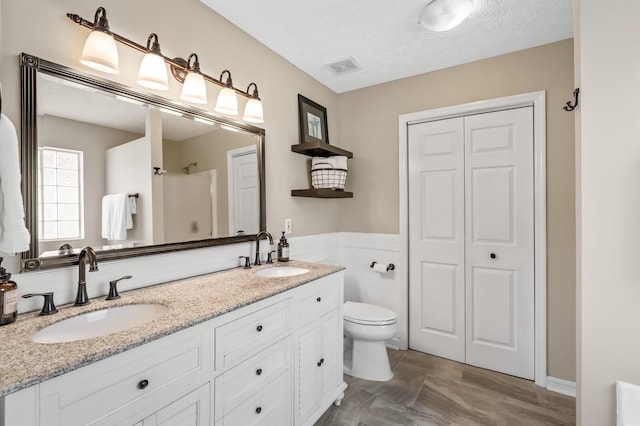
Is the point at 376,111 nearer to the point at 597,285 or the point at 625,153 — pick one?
the point at 625,153

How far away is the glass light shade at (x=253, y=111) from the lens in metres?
1.95

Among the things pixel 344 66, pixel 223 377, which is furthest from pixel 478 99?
pixel 223 377

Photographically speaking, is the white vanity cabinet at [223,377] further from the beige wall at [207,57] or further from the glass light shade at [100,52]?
the glass light shade at [100,52]

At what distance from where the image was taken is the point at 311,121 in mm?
2625

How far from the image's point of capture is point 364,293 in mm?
2924

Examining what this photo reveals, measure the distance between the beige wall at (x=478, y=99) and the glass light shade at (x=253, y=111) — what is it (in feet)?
4.00

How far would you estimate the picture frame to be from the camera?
8.24ft

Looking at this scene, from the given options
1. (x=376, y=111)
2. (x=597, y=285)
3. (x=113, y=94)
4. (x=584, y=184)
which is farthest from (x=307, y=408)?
(x=376, y=111)

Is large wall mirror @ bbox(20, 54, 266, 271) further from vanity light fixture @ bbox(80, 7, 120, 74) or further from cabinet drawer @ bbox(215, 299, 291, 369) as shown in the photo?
cabinet drawer @ bbox(215, 299, 291, 369)

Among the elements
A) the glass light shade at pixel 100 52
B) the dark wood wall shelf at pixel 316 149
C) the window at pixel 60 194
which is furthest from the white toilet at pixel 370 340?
the glass light shade at pixel 100 52

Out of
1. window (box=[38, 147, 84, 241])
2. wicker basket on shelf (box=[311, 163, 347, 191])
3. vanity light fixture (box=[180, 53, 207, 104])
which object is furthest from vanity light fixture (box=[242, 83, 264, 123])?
window (box=[38, 147, 84, 241])

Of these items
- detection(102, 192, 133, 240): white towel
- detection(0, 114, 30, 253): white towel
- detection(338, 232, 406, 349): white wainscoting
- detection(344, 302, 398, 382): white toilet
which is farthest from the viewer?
detection(338, 232, 406, 349): white wainscoting

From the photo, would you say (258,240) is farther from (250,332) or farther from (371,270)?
(371,270)

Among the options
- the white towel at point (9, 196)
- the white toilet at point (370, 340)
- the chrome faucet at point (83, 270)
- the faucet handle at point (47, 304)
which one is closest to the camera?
the white towel at point (9, 196)
